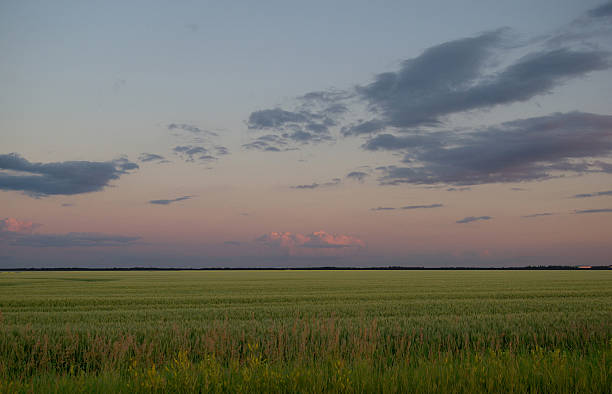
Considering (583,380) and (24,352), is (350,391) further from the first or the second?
(24,352)

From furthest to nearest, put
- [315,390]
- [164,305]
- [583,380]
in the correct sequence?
[164,305], [583,380], [315,390]

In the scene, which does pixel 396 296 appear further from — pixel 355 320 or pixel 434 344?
pixel 434 344

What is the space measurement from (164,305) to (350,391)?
23412 millimetres

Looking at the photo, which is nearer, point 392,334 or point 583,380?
point 583,380

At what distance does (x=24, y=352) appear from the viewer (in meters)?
12.0

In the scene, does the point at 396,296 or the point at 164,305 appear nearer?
the point at 164,305

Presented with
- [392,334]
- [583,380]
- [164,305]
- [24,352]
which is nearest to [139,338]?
[24,352]

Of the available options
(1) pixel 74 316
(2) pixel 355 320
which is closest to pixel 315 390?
(2) pixel 355 320

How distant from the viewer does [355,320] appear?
16969 millimetres

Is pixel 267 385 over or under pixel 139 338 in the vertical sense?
over

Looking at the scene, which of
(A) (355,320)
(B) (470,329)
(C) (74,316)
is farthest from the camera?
(C) (74,316)

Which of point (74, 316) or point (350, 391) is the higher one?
point (350, 391)

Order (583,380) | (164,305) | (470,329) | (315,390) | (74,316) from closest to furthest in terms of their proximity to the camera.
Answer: (315,390), (583,380), (470,329), (74,316), (164,305)

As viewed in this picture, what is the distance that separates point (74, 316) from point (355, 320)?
14.0 m
